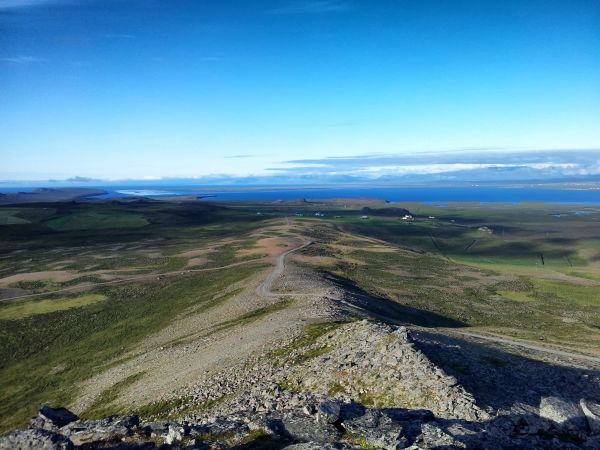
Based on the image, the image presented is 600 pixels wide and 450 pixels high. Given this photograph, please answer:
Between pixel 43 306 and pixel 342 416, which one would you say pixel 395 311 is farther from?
pixel 43 306

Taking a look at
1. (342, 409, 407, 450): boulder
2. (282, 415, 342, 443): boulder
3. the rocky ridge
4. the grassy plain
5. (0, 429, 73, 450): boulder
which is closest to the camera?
(0, 429, 73, 450): boulder

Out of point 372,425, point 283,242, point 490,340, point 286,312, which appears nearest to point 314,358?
point 372,425

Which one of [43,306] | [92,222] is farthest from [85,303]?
[92,222]

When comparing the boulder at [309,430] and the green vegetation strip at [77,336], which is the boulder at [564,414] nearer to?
the boulder at [309,430]

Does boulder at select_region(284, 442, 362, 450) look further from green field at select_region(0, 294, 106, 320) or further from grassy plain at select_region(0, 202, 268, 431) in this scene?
green field at select_region(0, 294, 106, 320)

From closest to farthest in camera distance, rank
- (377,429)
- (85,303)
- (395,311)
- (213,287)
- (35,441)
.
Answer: (35,441), (377,429), (395,311), (85,303), (213,287)

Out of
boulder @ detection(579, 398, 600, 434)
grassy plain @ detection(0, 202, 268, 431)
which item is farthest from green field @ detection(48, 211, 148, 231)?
boulder @ detection(579, 398, 600, 434)

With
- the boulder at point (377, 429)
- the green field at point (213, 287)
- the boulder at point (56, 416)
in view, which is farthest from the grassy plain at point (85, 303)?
the boulder at point (377, 429)
